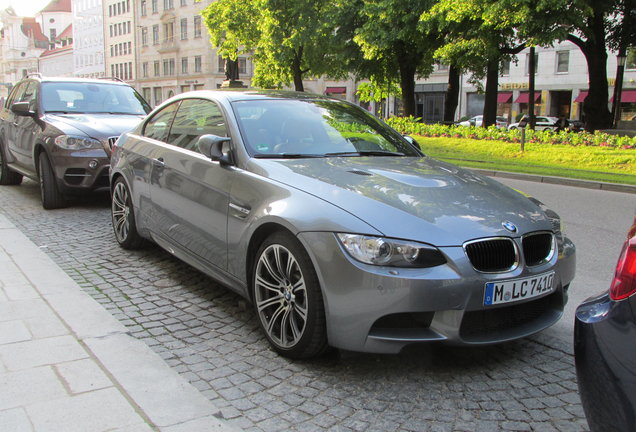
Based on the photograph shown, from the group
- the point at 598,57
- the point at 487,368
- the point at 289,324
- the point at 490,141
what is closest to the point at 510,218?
the point at 487,368

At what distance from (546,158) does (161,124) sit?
13461 mm

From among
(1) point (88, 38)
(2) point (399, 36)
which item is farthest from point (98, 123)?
(1) point (88, 38)

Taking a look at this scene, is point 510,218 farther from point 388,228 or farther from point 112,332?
point 112,332

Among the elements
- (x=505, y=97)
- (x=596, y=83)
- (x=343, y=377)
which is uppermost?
(x=505, y=97)

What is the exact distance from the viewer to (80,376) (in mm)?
3137

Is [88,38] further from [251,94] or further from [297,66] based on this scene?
[251,94]

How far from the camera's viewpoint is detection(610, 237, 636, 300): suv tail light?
2.02 m

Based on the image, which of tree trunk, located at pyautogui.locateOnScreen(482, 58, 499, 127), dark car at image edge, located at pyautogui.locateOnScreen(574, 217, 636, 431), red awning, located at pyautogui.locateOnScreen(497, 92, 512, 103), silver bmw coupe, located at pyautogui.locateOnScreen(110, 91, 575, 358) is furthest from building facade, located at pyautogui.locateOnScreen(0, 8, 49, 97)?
dark car at image edge, located at pyautogui.locateOnScreen(574, 217, 636, 431)

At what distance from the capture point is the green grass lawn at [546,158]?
14.1 meters

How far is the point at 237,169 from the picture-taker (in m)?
4.09

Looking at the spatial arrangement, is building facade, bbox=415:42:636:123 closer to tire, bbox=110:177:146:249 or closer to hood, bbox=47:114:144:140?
hood, bbox=47:114:144:140

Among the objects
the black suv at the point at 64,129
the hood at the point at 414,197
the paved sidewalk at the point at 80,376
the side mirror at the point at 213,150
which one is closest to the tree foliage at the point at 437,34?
the black suv at the point at 64,129

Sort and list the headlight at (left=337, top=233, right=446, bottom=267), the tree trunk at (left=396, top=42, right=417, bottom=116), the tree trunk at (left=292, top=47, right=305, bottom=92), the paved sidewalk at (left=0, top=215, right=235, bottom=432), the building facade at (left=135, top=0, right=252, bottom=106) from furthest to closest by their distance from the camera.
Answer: the building facade at (left=135, top=0, right=252, bottom=106), the tree trunk at (left=292, top=47, right=305, bottom=92), the tree trunk at (left=396, top=42, right=417, bottom=116), the headlight at (left=337, top=233, right=446, bottom=267), the paved sidewalk at (left=0, top=215, right=235, bottom=432)

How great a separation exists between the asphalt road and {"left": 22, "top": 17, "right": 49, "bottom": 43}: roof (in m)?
138
